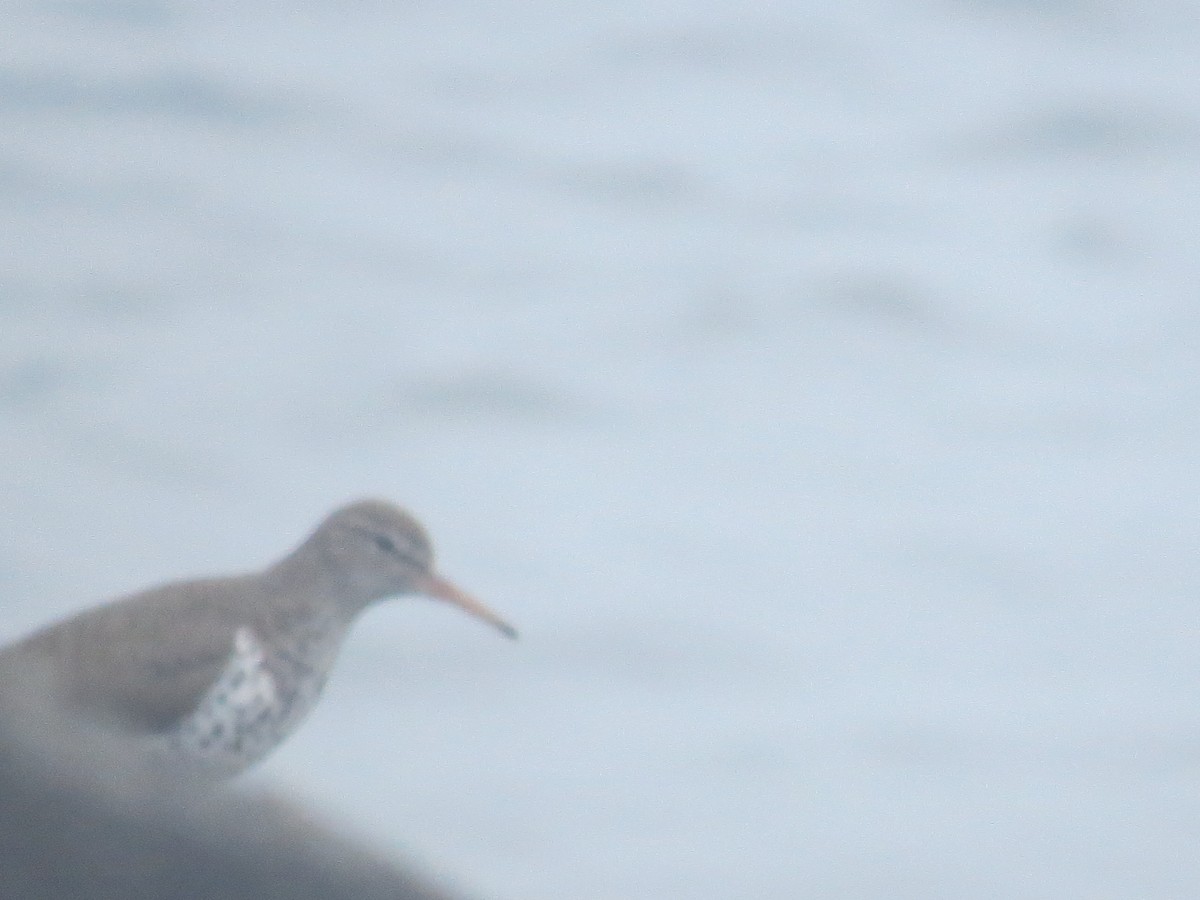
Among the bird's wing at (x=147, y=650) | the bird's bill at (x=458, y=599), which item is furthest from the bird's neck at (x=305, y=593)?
the bird's bill at (x=458, y=599)

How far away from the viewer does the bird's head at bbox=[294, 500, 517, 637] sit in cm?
659

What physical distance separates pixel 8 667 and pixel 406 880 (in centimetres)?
242

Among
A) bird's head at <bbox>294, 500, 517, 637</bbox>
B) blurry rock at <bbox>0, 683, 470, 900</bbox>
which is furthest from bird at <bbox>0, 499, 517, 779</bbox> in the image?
blurry rock at <bbox>0, 683, 470, 900</bbox>

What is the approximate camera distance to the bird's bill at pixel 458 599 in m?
6.70

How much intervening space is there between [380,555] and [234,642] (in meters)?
0.64

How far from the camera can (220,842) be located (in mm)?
3355

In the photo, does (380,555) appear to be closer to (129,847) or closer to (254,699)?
(254,699)

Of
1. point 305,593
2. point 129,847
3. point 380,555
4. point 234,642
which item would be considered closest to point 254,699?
point 234,642

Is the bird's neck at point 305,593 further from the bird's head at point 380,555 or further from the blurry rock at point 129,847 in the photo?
the blurry rock at point 129,847

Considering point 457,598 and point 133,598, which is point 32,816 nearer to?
point 133,598

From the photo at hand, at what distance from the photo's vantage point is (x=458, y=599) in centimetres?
674

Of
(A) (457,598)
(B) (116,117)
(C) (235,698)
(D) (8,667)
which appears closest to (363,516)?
(A) (457,598)

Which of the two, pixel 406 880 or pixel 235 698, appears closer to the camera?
pixel 406 880

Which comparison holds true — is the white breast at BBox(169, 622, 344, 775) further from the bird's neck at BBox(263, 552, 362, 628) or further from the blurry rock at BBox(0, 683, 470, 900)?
the blurry rock at BBox(0, 683, 470, 900)
